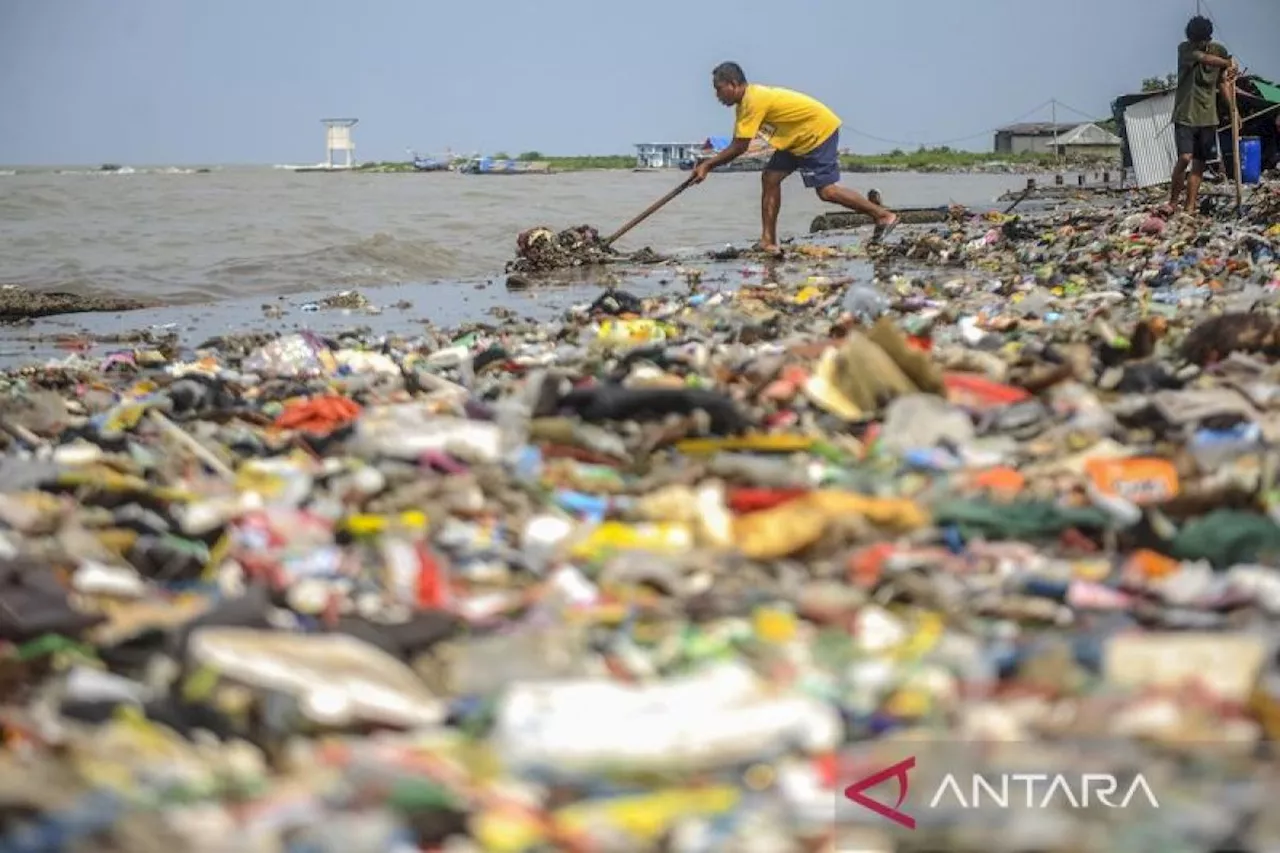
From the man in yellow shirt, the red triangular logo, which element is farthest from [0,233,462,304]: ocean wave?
the red triangular logo

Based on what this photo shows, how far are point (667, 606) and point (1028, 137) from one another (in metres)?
102

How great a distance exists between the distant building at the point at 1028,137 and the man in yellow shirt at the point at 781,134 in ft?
280

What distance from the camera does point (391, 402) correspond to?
4.68 m

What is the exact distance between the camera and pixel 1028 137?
317ft

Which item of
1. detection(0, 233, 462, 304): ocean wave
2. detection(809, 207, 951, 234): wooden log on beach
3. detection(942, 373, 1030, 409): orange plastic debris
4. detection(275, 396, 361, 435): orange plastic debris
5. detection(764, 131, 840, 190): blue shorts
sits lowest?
detection(275, 396, 361, 435): orange plastic debris

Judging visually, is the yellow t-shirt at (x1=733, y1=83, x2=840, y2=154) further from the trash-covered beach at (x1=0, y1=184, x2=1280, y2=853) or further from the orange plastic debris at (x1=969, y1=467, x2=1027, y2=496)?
the orange plastic debris at (x1=969, y1=467, x2=1027, y2=496)

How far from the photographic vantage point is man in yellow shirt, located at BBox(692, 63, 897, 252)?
11.1 metres

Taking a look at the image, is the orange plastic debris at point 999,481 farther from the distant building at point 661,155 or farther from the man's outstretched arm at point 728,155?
the distant building at point 661,155

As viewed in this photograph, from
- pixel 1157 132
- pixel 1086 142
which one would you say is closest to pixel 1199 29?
pixel 1157 132

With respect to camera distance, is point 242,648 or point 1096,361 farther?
point 1096,361

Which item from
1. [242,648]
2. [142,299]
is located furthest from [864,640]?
[142,299]

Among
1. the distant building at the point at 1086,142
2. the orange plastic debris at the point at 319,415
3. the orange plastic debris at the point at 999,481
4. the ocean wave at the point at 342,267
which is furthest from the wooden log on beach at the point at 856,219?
the distant building at the point at 1086,142

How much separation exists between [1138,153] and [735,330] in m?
18.7

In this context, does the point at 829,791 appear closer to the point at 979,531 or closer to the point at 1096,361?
the point at 979,531
